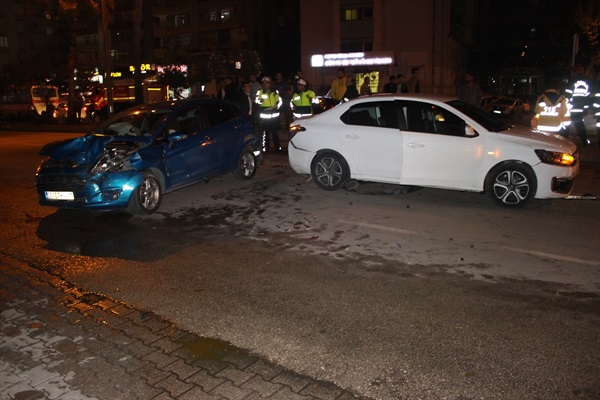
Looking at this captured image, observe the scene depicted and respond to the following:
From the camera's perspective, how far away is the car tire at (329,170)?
972 cm

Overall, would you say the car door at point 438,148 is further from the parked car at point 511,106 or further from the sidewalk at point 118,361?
the parked car at point 511,106

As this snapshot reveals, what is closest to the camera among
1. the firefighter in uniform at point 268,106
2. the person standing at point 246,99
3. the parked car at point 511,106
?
the firefighter in uniform at point 268,106

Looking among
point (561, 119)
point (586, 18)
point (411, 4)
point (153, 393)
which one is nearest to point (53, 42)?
point (411, 4)

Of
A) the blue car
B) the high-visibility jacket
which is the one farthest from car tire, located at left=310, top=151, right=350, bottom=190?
the high-visibility jacket

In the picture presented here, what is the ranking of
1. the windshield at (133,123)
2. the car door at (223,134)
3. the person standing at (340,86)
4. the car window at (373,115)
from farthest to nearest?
the person standing at (340,86) → the car door at (223,134) → the windshield at (133,123) → the car window at (373,115)

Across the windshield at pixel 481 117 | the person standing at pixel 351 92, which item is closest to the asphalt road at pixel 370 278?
the windshield at pixel 481 117

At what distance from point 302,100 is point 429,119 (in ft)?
19.3

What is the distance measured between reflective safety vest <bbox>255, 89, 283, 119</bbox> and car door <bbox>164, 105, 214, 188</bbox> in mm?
4300

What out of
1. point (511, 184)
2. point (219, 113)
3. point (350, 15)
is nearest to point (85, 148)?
point (219, 113)

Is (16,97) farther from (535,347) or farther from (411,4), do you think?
(535,347)

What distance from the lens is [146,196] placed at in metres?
8.72

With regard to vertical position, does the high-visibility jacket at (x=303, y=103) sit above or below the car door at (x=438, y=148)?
above

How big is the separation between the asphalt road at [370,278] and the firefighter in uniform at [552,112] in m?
3.57

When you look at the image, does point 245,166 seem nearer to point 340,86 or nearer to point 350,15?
point 340,86
